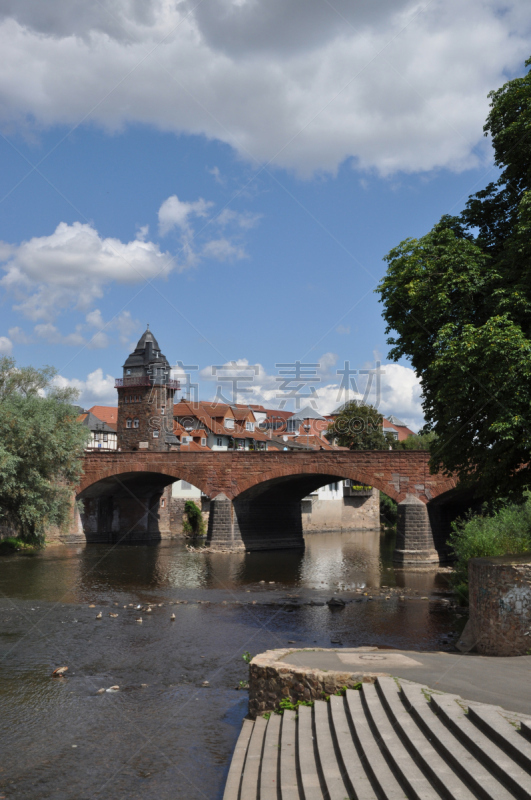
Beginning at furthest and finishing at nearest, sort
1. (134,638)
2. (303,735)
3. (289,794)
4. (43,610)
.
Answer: (43,610) → (134,638) → (303,735) → (289,794)

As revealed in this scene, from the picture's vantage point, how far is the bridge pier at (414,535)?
118 ft

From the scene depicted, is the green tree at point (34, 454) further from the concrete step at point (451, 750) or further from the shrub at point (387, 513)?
Result: the shrub at point (387, 513)

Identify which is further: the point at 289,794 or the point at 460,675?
the point at 460,675

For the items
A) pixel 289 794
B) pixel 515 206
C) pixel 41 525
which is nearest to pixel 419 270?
pixel 515 206

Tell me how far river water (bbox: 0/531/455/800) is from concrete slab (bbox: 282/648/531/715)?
2.07 metres

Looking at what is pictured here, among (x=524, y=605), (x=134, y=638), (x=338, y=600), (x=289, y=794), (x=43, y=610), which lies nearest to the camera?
(x=289, y=794)

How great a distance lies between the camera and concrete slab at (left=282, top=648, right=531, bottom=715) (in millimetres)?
8195

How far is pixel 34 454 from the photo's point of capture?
3497 centimetres

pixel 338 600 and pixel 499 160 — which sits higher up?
pixel 499 160

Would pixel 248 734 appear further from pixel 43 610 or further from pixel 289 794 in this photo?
pixel 43 610

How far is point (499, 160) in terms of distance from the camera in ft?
52.8

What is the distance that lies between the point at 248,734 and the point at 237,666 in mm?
5628

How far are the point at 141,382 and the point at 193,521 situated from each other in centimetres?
1326

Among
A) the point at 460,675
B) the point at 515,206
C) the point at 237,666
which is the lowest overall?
the point at 237,666
